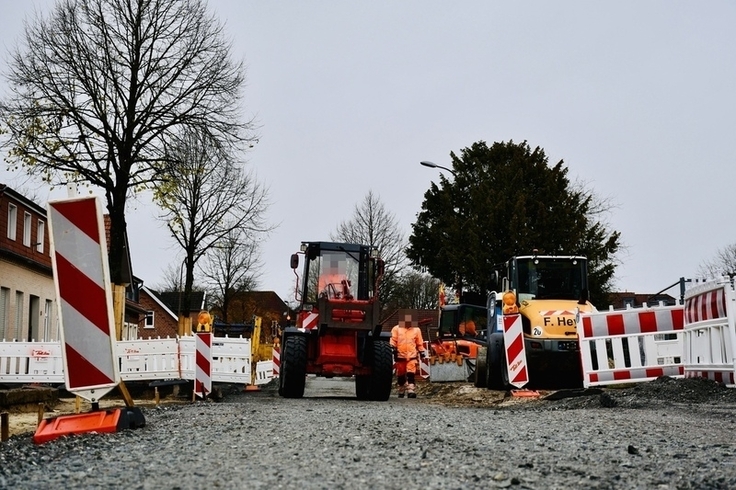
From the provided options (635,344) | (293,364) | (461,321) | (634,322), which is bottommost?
(293,364)

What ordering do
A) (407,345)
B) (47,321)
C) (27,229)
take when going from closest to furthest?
(407,345)
(27,229)
(47,321)

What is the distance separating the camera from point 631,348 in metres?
Answer: 15.0

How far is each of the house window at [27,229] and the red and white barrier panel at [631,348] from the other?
27.7 meters

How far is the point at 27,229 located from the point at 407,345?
2276 centimetres

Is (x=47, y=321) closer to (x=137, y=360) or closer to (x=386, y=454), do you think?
(x=137, y=360)

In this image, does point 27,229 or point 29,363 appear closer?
point 29,363

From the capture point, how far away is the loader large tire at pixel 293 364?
17281 mm

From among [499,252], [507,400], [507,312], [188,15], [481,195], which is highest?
[188,15]

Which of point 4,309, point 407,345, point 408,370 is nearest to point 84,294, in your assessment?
point 407,345

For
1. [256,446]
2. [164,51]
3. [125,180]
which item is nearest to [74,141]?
[125,180]

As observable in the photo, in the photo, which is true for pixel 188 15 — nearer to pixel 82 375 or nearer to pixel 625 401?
pixel 625 401

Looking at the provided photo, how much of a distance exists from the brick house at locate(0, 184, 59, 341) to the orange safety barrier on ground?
26552mm

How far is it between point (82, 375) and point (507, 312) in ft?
31.7

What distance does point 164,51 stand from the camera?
2986 cm
